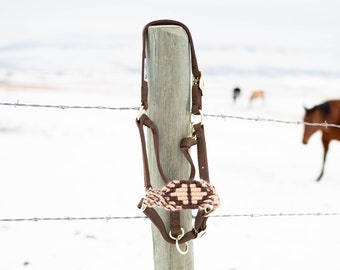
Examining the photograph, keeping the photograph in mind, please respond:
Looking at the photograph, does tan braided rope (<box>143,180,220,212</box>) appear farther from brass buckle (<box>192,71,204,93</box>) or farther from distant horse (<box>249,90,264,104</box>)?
distant horse (<box>249,90,264,104</box>)

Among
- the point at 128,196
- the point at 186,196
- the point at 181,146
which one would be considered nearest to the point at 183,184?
the point at 186,196

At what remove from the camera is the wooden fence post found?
4.04ft

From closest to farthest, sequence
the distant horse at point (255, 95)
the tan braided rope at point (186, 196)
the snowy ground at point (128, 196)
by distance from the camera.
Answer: the tan braided rope at point (186, 196), the snowy ground at point (128, 196), the distant horse at point (255, 95)

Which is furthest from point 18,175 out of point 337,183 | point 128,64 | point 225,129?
point 128,64

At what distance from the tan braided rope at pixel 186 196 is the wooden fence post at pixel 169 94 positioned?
0.15 metres

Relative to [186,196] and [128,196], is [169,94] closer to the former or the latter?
[186,196]

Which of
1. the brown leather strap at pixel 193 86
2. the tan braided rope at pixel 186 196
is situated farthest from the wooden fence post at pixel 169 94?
the tan braided rope at pixel 186 196

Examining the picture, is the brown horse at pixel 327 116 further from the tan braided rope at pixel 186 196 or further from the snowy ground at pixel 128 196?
the tan braided rope at pixel 186 196

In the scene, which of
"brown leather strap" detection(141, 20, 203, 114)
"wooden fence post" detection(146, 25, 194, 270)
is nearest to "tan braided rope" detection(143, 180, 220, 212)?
"wooden fence post" detection(146, 25, 194, 270)

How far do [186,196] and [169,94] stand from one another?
1.13ft

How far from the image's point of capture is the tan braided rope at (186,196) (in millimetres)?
1130

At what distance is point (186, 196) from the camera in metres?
1.13

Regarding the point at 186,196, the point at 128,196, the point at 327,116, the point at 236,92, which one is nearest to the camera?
the point at 186,196

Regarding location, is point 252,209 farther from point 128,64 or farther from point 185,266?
point 128,64
